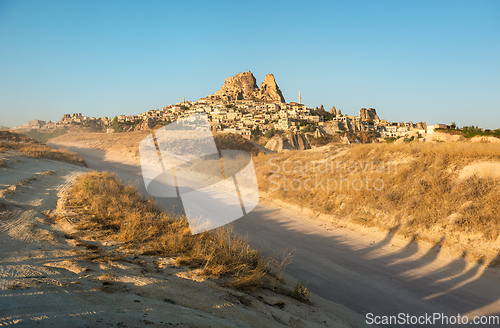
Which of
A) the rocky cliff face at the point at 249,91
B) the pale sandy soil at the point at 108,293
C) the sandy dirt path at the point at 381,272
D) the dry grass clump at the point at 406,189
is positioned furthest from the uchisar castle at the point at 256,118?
the pale sandy soil at the point at 108,293

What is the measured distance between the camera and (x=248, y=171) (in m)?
19.4

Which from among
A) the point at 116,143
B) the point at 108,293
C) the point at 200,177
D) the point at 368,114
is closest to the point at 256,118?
the point at 116,143

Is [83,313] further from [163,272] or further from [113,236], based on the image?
[113,236]

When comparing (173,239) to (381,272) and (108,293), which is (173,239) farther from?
(381,272)

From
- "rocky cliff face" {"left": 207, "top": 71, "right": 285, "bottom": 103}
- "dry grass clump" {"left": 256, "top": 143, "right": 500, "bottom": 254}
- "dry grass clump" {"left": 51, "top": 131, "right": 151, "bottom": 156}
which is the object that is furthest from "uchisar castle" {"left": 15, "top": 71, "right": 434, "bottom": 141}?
"dry grass clump" {"left": 256, "top": 143, "right": 500, "bottom": 254}

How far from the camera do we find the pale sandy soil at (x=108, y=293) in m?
3.10

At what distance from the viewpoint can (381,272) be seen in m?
7.19

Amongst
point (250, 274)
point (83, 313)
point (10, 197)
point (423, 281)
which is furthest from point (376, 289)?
point (10, 197)

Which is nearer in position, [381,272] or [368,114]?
[381,272]

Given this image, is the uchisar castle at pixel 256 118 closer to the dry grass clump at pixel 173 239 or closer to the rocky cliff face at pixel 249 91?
the rocky cliff face at pixel 249 91

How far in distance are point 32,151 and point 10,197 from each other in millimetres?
15334

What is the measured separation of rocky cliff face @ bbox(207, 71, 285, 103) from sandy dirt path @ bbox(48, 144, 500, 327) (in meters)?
174

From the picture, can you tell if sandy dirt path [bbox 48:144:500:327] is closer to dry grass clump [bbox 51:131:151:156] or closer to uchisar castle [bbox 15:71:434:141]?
dry grass clump [bbox 51:131:151:156]

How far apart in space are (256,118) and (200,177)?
101125 millimetres
